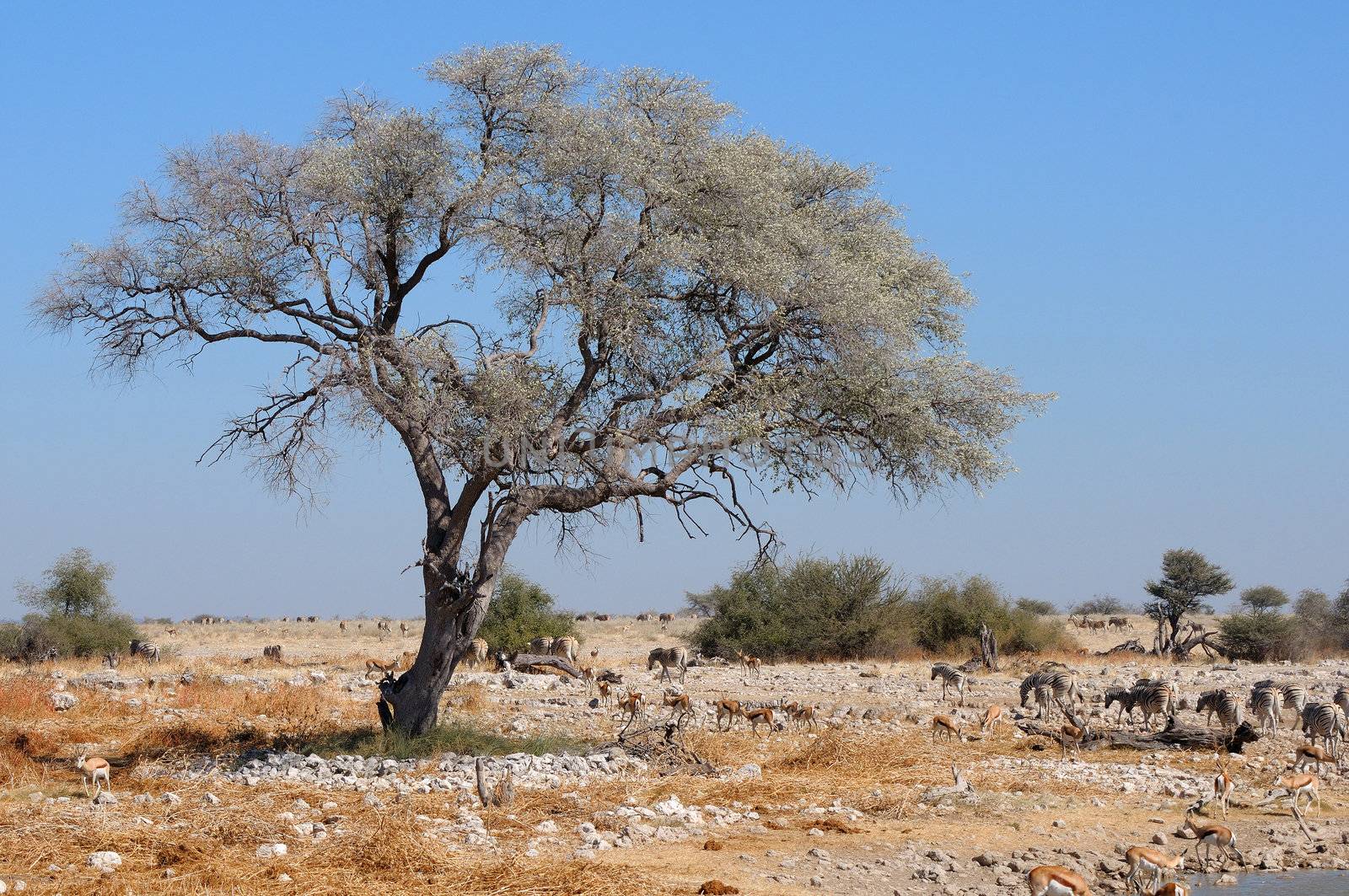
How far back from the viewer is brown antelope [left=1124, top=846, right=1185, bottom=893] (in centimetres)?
1045

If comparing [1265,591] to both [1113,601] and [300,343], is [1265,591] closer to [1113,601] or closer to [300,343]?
[1113,601]

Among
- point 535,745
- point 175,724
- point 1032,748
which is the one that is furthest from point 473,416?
point 1032,748

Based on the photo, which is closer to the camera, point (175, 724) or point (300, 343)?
point (300, 343)

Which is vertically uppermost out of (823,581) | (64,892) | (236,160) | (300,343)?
(236,160)

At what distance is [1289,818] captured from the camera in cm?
1335

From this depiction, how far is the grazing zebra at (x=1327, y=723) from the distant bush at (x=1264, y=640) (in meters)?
23.4

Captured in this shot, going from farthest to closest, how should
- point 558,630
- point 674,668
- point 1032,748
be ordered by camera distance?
1. point 558,630
2. point 674,668
3. point 1032,748

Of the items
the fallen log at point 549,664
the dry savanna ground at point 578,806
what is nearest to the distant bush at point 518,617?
the fallen log at point 549,664

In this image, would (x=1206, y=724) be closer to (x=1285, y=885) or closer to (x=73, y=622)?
(x=1285, y=885)

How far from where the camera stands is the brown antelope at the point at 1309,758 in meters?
15.0

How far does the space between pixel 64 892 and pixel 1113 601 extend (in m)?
87.9

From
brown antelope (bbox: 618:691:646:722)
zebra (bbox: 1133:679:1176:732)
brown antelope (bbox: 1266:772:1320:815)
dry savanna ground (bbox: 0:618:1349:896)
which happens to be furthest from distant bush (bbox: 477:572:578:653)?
brown antelope (bbox: 1266:772:1320:815)

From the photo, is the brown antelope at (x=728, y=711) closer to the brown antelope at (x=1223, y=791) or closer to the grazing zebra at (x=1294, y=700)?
the brown antelope at (x=1223, y=791)

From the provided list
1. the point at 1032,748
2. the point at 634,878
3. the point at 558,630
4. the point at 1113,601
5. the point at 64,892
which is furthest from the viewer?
the point at 1113,601
